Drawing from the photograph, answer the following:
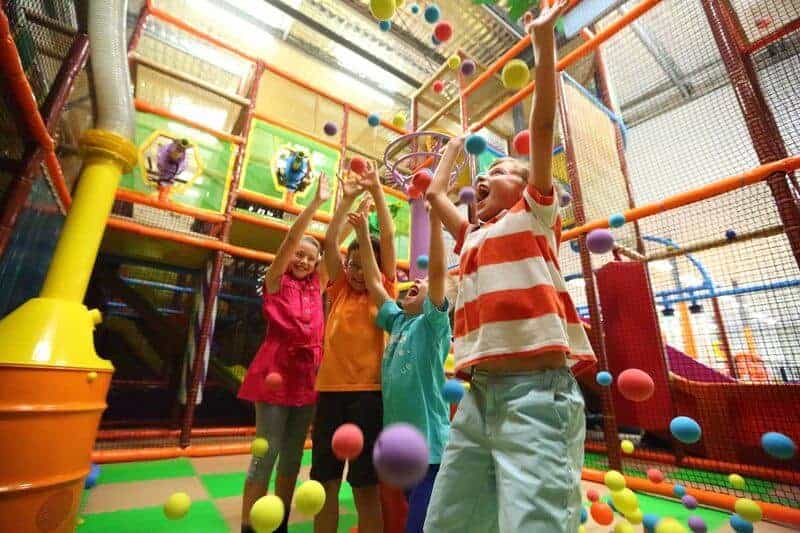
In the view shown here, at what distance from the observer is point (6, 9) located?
6.11 feet

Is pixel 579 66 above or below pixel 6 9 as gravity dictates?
above

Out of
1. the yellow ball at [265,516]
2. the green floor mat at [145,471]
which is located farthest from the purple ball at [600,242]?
the green floor mat at [145,471]

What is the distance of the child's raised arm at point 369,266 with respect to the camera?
1.92 meters

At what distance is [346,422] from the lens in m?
1.72

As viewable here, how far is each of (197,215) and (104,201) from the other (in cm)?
198

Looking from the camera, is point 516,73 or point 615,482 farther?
point 615,482

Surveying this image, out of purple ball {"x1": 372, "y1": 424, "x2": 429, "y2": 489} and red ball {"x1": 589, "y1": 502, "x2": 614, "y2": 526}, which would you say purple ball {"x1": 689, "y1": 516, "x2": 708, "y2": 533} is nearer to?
red ball {"x1": 589, "y1": 502, "x2": 614, "y2": 526}

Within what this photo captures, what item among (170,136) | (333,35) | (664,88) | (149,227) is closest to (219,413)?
(149,227)

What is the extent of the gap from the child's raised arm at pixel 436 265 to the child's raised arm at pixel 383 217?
0.44 metres

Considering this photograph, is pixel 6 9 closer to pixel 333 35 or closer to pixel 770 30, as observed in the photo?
pixel 770 30

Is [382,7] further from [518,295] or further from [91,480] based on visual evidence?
[91,480]

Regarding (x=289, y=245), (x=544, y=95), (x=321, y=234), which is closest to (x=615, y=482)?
(x=544, y=95)

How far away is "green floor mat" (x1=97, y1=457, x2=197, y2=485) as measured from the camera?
2778mm

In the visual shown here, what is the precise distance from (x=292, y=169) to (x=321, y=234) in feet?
2.90
